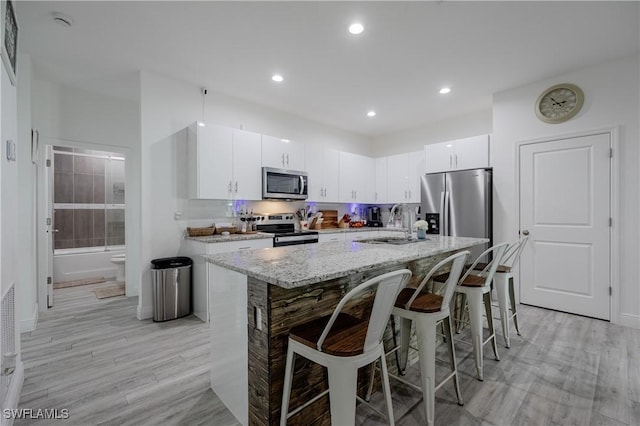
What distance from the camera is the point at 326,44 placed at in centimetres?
281

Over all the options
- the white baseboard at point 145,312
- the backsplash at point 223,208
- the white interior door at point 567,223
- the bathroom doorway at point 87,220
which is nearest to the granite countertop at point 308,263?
the backsplash at point 223,208

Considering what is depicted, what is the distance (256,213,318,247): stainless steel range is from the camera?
3820mm

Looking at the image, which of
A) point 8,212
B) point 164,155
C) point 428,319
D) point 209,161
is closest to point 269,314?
point 428,319

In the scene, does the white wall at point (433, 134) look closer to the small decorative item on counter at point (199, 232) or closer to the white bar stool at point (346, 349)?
the small decorative item on counter at point (199, 232)

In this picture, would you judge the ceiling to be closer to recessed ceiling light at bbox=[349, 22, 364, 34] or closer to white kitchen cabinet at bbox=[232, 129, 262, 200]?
recessed ceiling light at bbox=[349, 22, 364, 34]

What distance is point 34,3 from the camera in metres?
2.26

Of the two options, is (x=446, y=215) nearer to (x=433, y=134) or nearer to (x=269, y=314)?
(x=433, y=134)

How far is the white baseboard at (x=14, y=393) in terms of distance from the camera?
1.62 m

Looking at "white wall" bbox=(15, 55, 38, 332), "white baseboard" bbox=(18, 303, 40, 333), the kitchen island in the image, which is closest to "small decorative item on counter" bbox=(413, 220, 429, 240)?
the kitchen island

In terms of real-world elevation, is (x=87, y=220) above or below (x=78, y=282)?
above

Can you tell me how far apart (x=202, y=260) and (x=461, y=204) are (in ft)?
11.3

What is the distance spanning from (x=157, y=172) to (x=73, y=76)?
1494 millimetres

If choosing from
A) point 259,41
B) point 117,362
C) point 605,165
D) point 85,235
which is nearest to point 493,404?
point 117,362

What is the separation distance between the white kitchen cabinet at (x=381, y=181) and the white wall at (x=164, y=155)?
2.95 metres
